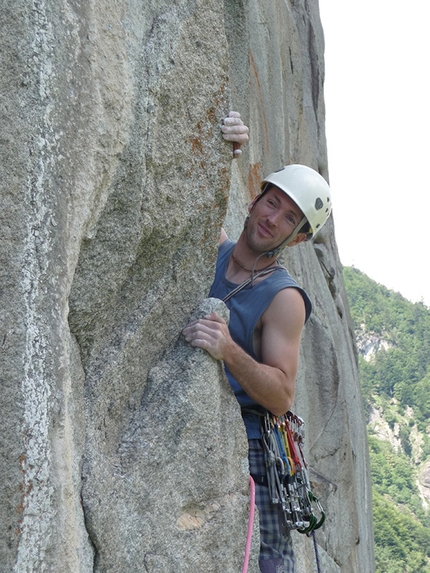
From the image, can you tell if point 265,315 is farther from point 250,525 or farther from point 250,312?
point 250,525

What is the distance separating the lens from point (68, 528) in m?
1.96

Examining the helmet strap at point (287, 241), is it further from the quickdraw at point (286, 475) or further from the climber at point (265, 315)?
the quickdraw at point (286, 475)

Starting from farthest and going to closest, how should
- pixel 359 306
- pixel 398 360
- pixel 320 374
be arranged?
1. pixel 359 306
2. pixel 398 360
3. pixel 320 374

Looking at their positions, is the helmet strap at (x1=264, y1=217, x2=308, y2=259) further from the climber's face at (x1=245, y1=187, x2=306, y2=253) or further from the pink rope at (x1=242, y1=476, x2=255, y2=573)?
the pink rope at (x1=242, y1=476, x2=255, y2=573)

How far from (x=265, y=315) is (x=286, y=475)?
0.62 m

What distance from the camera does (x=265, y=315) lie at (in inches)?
115

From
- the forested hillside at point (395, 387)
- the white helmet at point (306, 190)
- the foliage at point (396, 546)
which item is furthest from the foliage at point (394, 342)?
the white helmet at point (306, 190)

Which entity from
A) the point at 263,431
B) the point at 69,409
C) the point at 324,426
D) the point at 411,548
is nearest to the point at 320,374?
the point at 324,426

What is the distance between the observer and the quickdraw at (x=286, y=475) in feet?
9.61

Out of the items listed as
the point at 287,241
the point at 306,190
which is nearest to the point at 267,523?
the point at 287,241

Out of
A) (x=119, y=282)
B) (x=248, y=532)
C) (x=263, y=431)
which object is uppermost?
(x=119, y=282)

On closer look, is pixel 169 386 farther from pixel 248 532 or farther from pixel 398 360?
pixel 398 360

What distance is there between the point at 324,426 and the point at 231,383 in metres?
3.51

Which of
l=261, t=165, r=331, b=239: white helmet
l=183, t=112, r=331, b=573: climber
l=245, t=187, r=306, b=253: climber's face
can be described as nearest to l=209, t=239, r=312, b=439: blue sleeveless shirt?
l=183, t=112, r=331, b=573: climber
